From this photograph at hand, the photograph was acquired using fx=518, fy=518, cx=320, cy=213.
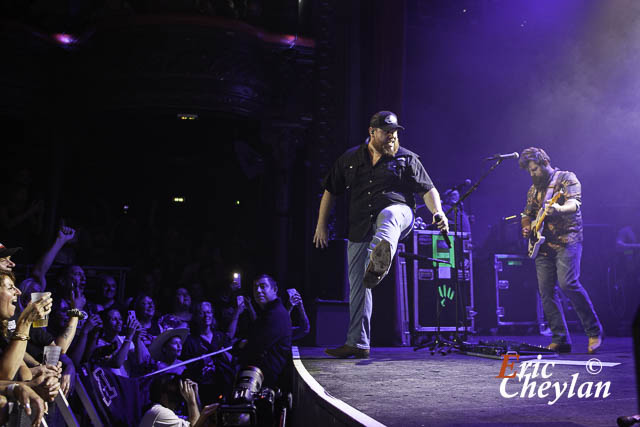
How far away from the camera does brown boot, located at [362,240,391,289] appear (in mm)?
3184

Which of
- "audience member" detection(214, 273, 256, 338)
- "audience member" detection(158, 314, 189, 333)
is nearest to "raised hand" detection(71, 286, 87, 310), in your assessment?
"audience member" detection(158, 314, 189, 333)

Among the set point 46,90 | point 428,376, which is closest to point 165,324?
point 428,376

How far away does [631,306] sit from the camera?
752cm

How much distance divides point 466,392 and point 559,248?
8.53 feet

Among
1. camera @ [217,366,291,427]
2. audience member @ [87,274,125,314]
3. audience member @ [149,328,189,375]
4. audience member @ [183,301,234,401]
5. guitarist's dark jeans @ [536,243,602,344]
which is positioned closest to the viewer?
camera @ [217,366,291,427]

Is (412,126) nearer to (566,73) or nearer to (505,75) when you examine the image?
(505,75)

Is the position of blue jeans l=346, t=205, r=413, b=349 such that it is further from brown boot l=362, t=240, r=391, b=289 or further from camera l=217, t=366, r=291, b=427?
camera l=217, t=366, r=291, b=427

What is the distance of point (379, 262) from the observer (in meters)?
3.21

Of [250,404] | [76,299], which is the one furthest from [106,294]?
[250,404]

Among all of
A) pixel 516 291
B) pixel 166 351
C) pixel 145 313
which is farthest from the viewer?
pixel 516 291

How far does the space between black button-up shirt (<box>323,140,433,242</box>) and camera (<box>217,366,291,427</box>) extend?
4.22ft

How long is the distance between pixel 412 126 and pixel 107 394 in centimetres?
744

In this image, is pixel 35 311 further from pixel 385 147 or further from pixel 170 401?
pixel 170 401

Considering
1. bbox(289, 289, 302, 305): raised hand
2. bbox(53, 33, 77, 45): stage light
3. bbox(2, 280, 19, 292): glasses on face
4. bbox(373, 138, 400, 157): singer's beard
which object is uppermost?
bbox(53, 33, 77, 45): stage light
